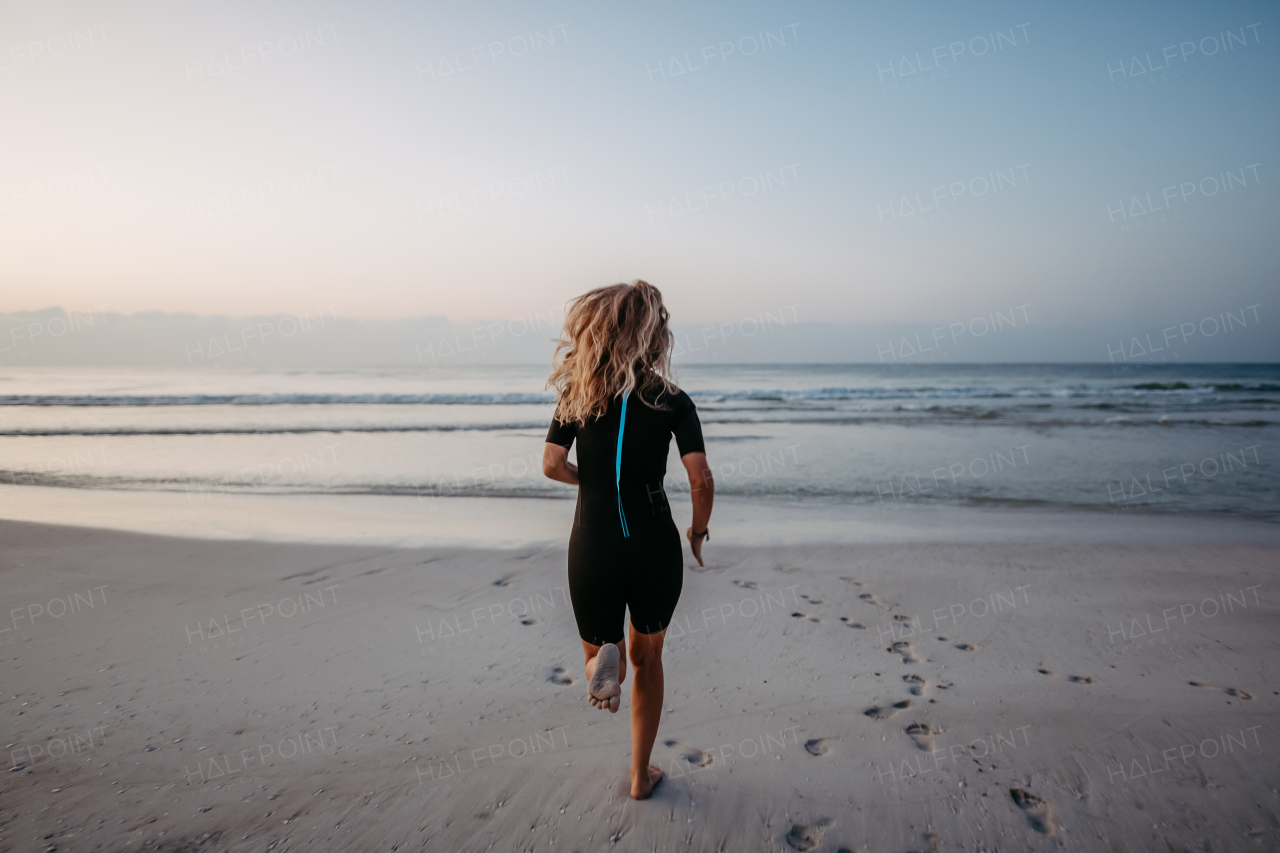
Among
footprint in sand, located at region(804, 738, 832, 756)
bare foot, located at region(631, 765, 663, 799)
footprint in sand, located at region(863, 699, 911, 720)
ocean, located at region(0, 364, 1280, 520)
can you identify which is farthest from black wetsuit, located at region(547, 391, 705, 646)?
ocean, located at region(0, 364, 1280, 520)

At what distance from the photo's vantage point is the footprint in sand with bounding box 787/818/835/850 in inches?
89.7

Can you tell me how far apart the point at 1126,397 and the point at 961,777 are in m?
30.2

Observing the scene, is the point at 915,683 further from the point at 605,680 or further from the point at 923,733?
the point at 605,680

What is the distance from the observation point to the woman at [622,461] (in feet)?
7.06

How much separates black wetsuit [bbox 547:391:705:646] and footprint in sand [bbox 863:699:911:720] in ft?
5.23

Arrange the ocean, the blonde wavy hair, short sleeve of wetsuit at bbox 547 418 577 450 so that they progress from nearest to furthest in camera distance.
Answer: the blonde wavy hair
short sleeve of wetsuit at bbox 547 418 577 450
the ocean

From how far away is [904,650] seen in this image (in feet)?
12.3

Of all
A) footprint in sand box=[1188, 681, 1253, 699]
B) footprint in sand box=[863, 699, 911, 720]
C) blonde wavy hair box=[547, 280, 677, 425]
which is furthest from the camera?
footprint in sand box=[1188, 681, 1253, 699]

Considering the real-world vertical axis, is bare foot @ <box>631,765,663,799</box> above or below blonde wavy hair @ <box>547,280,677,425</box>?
below

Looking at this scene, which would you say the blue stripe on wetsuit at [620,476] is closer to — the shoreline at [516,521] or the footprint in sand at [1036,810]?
the footprint in sand at [1036,810]

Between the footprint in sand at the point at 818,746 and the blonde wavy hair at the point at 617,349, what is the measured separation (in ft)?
6.44

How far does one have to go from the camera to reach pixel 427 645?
3936 mm

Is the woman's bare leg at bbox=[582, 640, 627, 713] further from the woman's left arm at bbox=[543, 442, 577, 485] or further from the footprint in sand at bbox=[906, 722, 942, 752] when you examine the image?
the footprint in sand at bbox=[906, 722, 942, 752]

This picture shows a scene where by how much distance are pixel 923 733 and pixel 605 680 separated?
1887 millimetres
